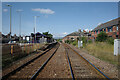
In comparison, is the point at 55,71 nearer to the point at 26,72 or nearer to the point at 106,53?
the point at 26,72

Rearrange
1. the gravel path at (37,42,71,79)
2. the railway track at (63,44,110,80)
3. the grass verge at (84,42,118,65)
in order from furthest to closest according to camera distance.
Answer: the grass verge at (84,42,118,65) < the gravel path at (37,42,71,79) < the railway track at (63,44,110,80)

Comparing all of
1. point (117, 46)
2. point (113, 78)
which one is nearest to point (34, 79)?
point (113, 78)

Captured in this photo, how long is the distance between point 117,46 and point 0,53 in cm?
1170

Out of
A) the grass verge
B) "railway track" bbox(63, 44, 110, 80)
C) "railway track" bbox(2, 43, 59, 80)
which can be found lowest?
"railway track" bbox(2, 43, 59, 80)

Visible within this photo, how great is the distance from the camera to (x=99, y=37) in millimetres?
28828

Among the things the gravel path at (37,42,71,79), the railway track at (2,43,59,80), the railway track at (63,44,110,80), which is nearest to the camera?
the railway track at (63,44,110,80)

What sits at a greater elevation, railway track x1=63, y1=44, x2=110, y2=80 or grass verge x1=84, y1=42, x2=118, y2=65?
grass verge x1=84, y1=42, x2=118, y2=65

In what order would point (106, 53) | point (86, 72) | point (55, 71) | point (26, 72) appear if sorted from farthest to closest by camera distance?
point (106, 53) < point (55, 71) < point (26, 72) < point (86, 72)

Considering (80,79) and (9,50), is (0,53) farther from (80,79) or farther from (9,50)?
(80,79)

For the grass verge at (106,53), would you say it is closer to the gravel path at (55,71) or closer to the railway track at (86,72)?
the railway track at (86,72)

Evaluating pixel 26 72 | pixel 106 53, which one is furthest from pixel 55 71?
pixel 106 53

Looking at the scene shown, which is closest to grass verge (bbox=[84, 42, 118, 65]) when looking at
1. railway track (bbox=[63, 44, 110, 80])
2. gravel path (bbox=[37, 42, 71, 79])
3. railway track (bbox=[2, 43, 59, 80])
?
railway track (bbox=[63, 44, 110, 80])

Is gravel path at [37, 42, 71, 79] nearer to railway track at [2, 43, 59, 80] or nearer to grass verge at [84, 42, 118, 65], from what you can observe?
railway track at [2, 43, 59, 80]

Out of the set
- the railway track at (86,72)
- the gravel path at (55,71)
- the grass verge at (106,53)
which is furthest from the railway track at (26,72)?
the grass verge at (106,53)
